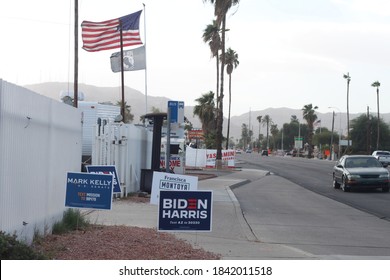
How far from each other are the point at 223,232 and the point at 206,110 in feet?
180

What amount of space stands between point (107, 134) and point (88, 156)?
9974 millimetres

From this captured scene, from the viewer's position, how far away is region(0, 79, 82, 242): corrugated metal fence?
743cm

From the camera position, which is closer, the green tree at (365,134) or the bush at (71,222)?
the bush at (71,222)

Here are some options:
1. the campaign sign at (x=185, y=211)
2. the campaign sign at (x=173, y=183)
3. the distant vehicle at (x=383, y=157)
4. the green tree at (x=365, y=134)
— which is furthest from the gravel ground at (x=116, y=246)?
the green tree at (x=365, y=134)

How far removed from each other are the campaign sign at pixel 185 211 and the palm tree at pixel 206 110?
58.2 m

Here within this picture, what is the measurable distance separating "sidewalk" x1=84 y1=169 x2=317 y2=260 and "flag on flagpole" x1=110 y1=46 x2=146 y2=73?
1425cm

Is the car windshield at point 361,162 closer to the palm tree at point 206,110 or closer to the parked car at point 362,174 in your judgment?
the parked car at point 362,174

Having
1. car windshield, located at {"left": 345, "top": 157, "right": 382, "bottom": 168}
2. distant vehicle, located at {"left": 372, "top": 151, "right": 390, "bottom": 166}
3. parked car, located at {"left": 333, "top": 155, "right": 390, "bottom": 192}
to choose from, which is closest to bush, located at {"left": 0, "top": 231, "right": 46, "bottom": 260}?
parked car, located at {"left": 333, "top": 155, "right": 390, "bottom": 192}

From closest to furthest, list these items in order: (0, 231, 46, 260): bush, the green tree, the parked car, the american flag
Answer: (0, 231, 46, 260): bush, the parked car, the american flag, the green tree

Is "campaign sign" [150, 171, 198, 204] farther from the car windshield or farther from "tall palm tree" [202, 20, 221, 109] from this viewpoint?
"tall palm tree" [202, 20, 221, 109]

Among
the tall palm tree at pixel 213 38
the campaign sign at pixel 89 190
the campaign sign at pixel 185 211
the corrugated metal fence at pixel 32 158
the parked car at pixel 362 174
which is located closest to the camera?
the corrugated metal fence at pixel 32 158

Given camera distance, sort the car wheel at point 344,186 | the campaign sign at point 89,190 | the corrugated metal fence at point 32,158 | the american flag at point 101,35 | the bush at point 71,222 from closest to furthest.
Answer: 1. the corrugated metal fence at point 32,158
2. the campaign sign at point 89,190
3. the bush at point 71,222
4. the car wheel at point 344,186
5. the american flag at point 101,35

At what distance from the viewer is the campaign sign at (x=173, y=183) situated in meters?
10.6

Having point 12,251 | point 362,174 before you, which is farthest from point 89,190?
point 362,174
